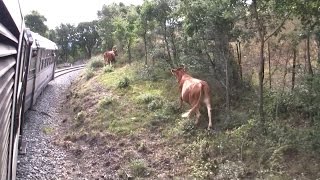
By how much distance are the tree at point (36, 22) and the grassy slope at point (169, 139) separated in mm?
30046

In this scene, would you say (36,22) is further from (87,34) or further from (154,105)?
(154,105)

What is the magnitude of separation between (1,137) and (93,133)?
358 inches

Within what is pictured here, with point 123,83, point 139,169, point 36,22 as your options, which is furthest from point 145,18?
point 36,22

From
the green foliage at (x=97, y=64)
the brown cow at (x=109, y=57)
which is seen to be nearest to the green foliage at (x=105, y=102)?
the brown cow at (x=109, y=57)

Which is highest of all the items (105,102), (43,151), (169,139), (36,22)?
(36,22)

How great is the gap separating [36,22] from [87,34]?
7.27 metres

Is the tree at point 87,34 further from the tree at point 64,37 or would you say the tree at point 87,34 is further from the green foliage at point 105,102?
the green foliage at point 105,102

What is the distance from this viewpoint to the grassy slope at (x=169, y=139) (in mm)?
8516

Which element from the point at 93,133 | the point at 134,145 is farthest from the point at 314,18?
the point at 93,133

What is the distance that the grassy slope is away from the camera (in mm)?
8516

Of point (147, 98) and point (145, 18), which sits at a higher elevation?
point (145, 18)

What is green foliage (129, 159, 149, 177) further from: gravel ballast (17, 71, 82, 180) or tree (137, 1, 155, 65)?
tree (137, 1, 155, 65)

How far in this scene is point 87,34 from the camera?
164ft

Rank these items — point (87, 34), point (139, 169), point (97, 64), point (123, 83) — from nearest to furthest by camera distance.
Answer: point (139, 169)
point (123, 83)
point (97, 64)
point (87, 34)
